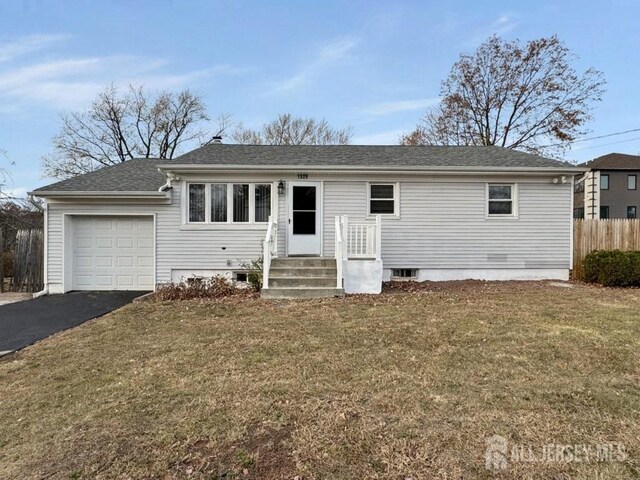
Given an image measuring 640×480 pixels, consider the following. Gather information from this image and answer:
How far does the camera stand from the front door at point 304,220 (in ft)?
32.4

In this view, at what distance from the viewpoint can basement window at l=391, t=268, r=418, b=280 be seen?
1008 cm

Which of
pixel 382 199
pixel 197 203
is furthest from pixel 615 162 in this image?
pixel 197 203

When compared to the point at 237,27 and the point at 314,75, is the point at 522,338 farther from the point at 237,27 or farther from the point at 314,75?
the point at 314,75

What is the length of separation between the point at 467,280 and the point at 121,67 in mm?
16843

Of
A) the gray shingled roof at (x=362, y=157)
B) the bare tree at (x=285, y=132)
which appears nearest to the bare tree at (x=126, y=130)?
the bare tree at (x=285, y=132)

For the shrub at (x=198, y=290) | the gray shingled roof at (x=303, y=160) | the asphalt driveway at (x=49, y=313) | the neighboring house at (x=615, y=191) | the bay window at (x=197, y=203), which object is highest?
the neighboring house at (x=615, y=191)

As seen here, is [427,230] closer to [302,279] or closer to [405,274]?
[405,274]

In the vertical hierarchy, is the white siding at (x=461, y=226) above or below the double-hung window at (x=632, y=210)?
below

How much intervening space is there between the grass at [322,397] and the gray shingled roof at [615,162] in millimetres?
29733

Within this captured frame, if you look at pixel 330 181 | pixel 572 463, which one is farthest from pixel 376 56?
pixel 572 463

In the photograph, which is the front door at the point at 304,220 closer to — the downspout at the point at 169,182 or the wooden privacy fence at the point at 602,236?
the downspout at the point at 169,182

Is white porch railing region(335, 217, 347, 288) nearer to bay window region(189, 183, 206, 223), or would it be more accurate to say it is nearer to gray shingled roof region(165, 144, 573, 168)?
gray shingled roof region(165, 144, 573, 168)

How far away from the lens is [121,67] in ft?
54.3

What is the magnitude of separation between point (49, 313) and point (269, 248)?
14.6ft
